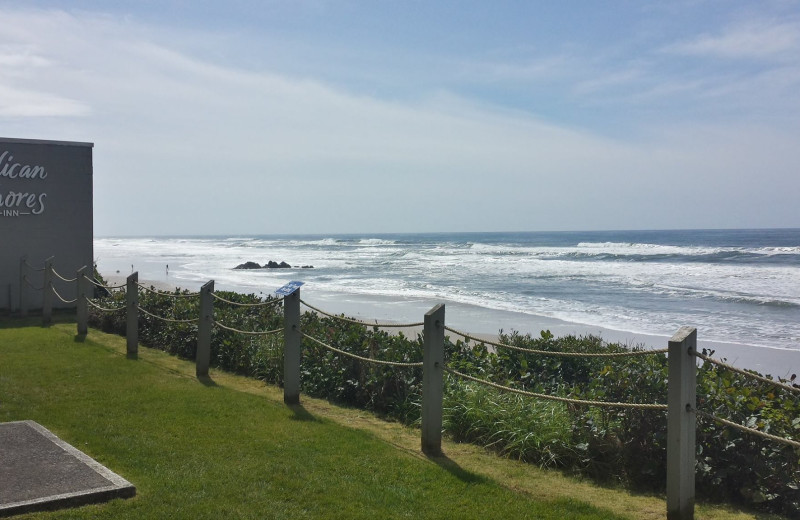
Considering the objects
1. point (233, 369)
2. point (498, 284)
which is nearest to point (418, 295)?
point (498, 284)

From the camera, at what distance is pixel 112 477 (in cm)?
464

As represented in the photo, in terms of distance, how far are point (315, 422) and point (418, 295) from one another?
17.8m

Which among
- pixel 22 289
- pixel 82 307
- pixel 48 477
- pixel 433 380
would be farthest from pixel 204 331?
pixel 22 289

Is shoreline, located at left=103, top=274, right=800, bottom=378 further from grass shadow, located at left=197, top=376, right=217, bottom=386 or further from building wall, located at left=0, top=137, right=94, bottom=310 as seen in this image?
building wall, located at left=0, top=137, right=94, bottom=310

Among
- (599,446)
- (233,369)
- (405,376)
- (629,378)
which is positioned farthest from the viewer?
(233,369)

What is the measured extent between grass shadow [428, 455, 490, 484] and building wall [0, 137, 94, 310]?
452 inches

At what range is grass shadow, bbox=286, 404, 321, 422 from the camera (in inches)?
267

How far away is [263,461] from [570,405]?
2.56 m

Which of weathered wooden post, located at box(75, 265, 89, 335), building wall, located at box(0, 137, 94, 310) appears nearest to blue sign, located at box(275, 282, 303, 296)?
weathered wooden post, located at box(75, 265, 89, 335)

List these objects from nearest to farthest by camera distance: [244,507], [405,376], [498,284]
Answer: [244,507] < [405,376] < [498,284]

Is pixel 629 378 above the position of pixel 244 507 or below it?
above

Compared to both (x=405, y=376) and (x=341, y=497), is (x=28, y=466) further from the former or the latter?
(x=405, y=376)

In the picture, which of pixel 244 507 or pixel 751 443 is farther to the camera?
pixel 751 443

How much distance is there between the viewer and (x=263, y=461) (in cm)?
530
